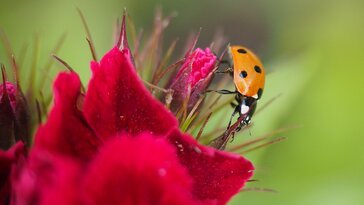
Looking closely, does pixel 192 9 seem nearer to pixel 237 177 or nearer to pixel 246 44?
pixel 246 44

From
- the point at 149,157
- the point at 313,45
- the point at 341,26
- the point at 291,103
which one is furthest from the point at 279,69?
the point at 149,157

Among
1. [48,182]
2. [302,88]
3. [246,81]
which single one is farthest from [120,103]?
[302,88]

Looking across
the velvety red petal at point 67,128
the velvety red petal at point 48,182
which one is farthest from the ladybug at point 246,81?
the velvety red petal at point 48,182

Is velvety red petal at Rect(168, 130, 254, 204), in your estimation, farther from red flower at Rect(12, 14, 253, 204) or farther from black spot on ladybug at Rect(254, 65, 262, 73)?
black spot on ladybug at Rect(254, 65, 262, 73)

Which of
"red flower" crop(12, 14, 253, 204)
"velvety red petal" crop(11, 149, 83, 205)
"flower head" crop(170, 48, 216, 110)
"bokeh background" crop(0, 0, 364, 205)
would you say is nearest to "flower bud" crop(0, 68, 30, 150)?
"red flower" crop(12, 14, 253, 204)

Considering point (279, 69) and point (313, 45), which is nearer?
point (279, 69)

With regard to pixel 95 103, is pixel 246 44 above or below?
below
